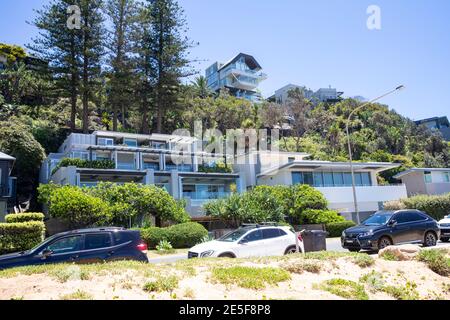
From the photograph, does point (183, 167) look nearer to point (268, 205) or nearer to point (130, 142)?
point (130, 142)

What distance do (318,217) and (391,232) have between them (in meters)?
16.0

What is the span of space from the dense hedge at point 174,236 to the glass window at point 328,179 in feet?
67.0

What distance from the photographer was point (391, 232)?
1500 cm

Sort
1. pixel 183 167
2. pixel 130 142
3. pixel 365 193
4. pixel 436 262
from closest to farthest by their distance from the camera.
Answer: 1. pixel 436 262
2. pixel 365 193
3. pixel 183 167
4. pixel 130 142

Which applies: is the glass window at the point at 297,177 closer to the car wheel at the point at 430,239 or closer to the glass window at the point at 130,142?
the glass window at the point at 130,142

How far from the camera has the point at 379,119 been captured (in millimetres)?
79062

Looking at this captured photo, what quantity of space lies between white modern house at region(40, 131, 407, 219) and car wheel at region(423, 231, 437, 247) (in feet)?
65.6

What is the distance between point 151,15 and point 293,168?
1028 inches

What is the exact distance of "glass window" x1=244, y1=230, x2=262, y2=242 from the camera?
13.6 meters

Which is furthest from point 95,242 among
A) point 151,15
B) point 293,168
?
point 151,15

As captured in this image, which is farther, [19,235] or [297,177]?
[297,177]

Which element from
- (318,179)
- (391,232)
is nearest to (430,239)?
(391,232)

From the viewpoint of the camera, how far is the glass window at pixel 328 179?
130 ft

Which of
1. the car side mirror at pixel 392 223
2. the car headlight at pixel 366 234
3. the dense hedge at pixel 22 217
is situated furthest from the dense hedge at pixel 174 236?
the car side mirror at pixel 392 223
